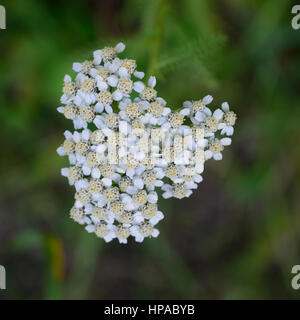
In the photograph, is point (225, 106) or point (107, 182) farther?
point (225, 106)

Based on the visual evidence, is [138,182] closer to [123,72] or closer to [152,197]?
[152,197]

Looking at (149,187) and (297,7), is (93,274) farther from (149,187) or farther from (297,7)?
(297,7)
